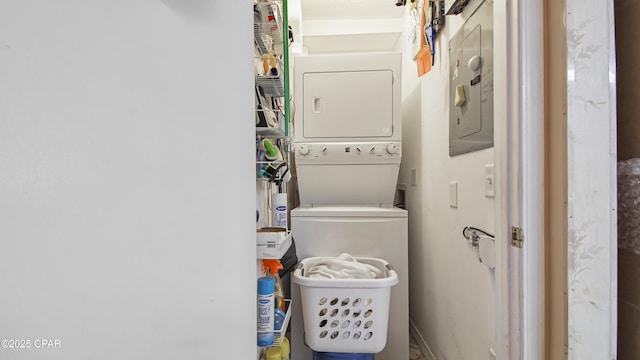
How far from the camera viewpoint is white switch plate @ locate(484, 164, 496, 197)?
101 centimetres

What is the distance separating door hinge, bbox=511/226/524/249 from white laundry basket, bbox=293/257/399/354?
62cm

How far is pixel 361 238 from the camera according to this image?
1692 millimetres

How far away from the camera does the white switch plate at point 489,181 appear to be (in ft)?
3.33

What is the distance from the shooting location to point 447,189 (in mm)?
1480

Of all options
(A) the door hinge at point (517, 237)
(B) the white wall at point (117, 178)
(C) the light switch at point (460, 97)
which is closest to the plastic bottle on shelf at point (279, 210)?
(B) the white wall at point (117, 178)

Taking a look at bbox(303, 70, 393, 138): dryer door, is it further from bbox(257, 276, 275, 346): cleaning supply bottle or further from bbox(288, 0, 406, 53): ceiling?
bbox(257, 276, 275, 346): cleaning supply bottle

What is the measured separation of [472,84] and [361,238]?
1012 mm

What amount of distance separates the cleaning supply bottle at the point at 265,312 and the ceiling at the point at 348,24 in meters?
1.86

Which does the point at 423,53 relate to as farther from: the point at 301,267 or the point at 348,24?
the point at 301,267

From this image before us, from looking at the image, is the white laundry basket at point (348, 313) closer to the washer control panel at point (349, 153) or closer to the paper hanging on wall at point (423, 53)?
the washer control panel at point (349, 153)

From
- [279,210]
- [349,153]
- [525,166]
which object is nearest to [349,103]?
[349,153]

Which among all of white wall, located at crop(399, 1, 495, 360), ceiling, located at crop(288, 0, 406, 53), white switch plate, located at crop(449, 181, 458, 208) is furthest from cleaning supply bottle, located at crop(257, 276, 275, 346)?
ceiling, located at crop(288, 0, 406, 53)

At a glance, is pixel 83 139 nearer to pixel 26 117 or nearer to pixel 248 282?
pixel 26 117

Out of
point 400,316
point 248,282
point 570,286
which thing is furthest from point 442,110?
point 248,282
